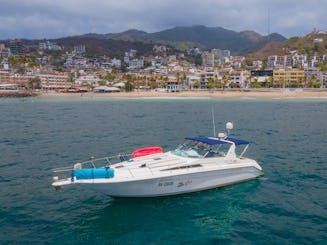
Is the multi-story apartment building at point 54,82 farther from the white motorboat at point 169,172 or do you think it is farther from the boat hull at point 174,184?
the boat hull at point 174,184

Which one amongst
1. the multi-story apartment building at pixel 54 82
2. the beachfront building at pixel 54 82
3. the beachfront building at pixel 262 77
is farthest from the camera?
the multi-story apartment building at pixel 54 82

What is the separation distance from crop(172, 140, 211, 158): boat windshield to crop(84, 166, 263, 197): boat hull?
1.12m

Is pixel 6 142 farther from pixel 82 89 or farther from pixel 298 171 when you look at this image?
pixel 82 89

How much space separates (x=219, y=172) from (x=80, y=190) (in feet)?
21.3

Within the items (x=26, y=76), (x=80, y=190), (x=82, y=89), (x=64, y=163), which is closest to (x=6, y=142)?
(x=64, y=163)

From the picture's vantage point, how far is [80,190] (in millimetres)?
15562

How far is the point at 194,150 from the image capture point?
A: 1592 centimetres

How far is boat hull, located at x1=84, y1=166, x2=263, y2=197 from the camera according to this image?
1311cm

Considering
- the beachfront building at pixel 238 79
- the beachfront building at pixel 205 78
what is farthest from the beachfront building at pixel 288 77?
the beachfront building at pixel 205 78

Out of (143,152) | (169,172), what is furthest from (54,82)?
(169,172)

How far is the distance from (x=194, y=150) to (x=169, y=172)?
8.17 ft

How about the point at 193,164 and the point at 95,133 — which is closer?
the point at 193,164

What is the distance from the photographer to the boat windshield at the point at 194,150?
15.5 meters

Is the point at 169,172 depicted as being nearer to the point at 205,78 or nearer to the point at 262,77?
the point at 205,78
